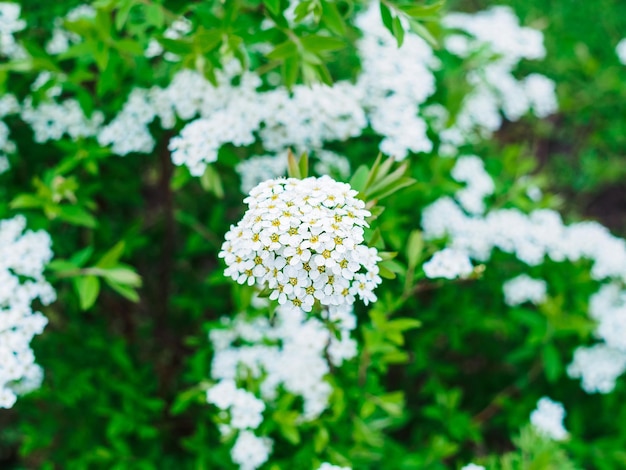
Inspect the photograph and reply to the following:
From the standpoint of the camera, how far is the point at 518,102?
329cm

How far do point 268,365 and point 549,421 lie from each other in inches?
45.1

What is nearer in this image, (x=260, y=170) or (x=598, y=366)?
(x=260, y=170)

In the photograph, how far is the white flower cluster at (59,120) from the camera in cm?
268

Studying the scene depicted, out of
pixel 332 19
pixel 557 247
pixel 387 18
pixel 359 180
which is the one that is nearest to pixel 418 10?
pixel 387 18

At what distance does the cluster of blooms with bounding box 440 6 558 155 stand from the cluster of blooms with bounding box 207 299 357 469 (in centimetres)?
112

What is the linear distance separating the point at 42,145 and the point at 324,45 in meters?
1.46

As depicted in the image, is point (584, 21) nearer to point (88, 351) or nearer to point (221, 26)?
point (221, 26)

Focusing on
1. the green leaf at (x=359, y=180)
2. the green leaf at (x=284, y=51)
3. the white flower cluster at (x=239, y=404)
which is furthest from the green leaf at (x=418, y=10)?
the white flower cluster at (x=239, y=404)

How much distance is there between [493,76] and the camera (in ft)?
10.8

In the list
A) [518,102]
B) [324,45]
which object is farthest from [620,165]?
[324,45]

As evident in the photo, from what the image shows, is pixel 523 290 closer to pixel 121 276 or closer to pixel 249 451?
pixel 249 451

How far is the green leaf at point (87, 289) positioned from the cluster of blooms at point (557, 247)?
1323 millimetres

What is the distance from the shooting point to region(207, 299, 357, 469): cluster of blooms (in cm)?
234

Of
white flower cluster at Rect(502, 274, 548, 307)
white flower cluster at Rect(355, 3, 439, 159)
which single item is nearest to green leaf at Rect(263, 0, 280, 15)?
white flower cluster at Rect(355, 3, 439, 159)
